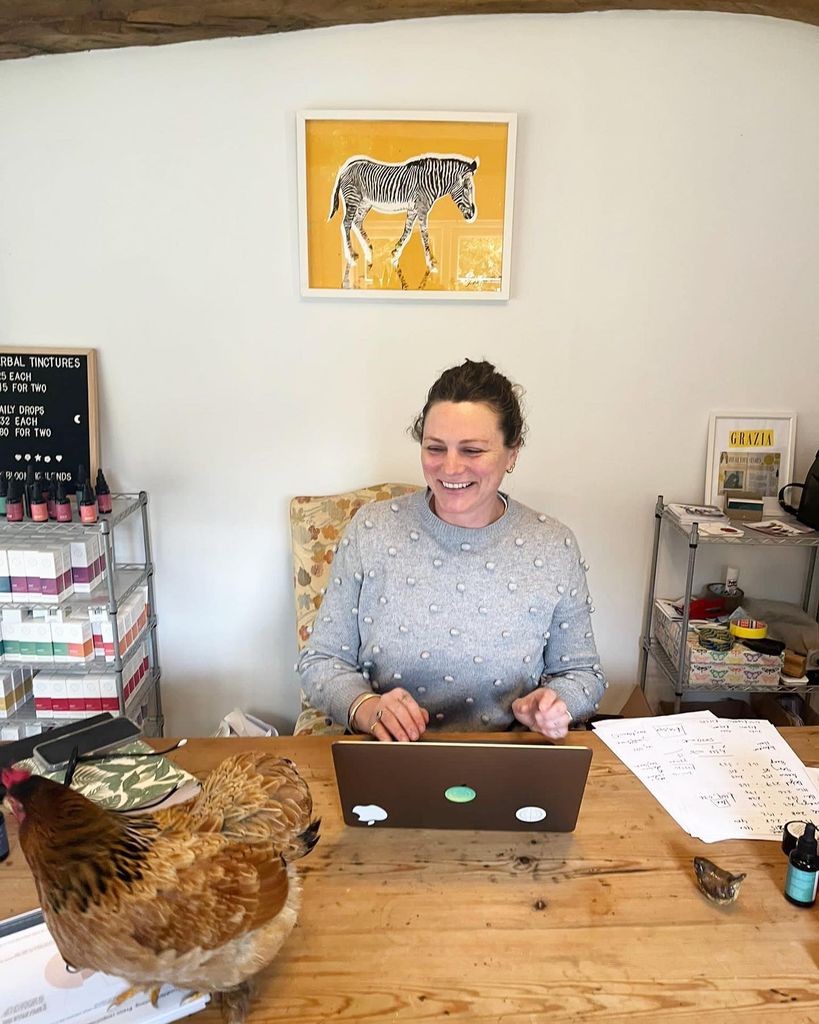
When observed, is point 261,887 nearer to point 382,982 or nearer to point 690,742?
point 382,982

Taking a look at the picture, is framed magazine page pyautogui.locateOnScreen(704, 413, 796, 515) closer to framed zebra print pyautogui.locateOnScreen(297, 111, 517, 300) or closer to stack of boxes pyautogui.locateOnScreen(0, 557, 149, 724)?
framed zebra print pyautogui.locateOnScreen(297, 111, 517, 300)

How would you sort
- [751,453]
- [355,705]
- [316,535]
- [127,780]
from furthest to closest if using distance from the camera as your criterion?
[751,453] < [316,535] < [355,705] < [127,780]

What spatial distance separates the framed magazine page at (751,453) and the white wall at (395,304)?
0.04m

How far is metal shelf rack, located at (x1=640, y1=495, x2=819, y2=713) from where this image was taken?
201cm

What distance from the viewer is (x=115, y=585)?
6.79ft

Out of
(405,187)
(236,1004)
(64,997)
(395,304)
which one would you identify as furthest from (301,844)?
(405,187)

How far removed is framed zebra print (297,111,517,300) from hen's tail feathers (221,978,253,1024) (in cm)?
172

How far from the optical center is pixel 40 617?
197 centimetres

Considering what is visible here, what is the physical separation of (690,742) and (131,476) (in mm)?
1698

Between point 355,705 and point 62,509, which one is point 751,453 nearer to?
point 355,705

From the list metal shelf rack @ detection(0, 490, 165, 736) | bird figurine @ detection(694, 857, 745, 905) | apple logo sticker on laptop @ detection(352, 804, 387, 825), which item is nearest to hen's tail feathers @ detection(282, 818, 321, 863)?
apple logo sticker on laptop @ detection(352, 804, 387, 825)

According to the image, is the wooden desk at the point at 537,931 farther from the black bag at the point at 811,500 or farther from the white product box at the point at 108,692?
the black bag at the point at 811,500

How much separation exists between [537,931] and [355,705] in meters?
0.52

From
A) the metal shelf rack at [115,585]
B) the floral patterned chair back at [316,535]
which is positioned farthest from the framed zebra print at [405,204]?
the metal shelf rack at [115,585]
